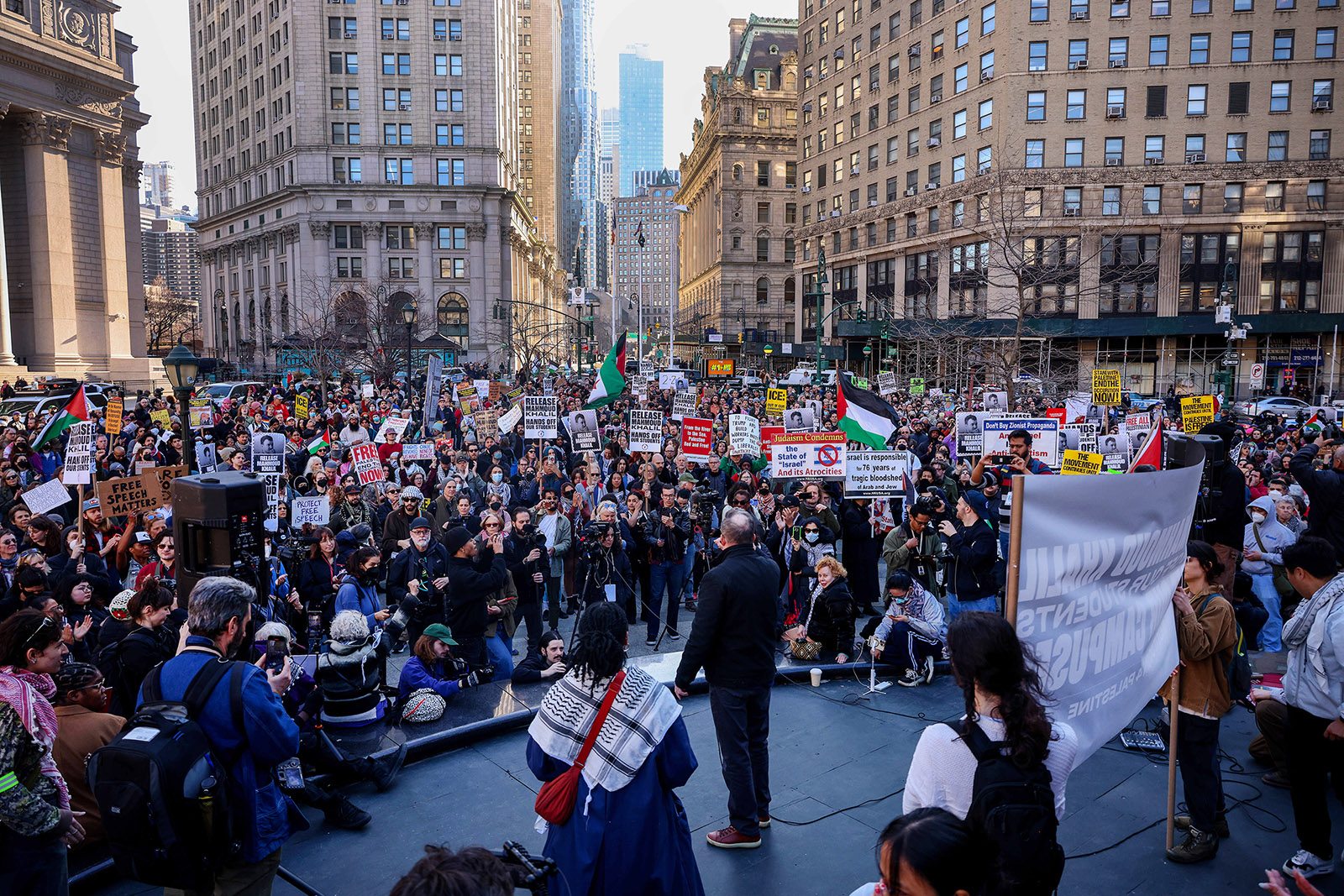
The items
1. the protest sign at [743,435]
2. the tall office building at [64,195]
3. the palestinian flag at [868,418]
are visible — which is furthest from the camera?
the tall office building at [64,195]

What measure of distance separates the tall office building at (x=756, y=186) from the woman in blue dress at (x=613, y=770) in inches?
3189

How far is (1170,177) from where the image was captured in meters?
46.1

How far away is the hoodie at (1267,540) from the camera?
9438 millimetres

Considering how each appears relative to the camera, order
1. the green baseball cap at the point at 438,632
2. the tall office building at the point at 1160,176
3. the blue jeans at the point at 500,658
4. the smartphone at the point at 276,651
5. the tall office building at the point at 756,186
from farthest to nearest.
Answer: the tall office building at the point at 756,186, the tall office building at the point at 1160,176, the blue jeans at the point at 500,658, the green baseball cap at the point at 438,632, the smartphone at the point at 276,651

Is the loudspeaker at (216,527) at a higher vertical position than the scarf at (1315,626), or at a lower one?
higher

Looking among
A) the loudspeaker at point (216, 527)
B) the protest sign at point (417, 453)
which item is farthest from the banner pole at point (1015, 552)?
the protest sign at point (417, 453)

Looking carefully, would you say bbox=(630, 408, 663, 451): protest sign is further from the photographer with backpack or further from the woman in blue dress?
the photographer with backpack

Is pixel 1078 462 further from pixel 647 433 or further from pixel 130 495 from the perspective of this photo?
pixel 130 495

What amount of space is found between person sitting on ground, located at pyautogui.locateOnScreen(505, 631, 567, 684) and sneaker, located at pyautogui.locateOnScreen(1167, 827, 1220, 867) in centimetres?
496

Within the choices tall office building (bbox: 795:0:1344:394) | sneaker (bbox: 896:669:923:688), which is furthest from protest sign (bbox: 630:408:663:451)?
tall office building (bbox: 795:0:1344:394)

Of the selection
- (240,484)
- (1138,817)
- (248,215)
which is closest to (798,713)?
(1138,817)

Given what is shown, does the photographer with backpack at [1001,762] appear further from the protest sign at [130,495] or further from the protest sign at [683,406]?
the protest sign at [683,406]

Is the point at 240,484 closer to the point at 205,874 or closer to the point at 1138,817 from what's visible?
the point at 205,874

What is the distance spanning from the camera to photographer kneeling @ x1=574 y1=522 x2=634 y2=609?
1006cm
